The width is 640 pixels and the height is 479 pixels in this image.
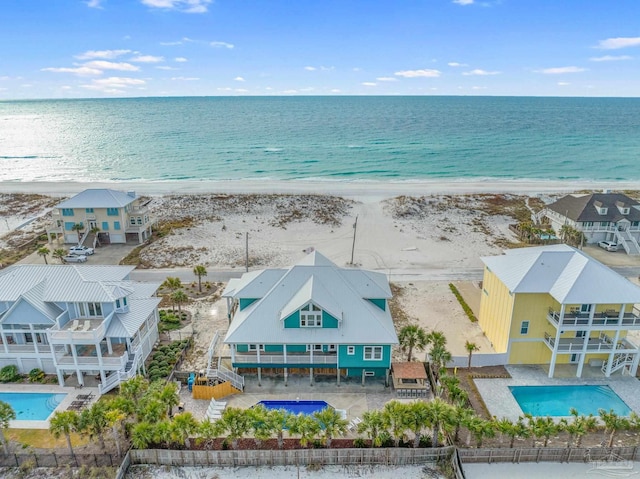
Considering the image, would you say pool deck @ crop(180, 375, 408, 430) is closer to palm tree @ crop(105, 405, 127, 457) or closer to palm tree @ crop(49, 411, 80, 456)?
palm tree @ crop(105, 405, 127, 457)

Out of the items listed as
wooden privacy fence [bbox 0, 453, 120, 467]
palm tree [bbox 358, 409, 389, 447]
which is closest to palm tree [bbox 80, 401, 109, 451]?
wooden privacy fence [bbox 0, 453, 120, 467]

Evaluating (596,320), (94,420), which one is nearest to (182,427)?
(94,420)

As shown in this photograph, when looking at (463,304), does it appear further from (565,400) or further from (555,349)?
(565,400)

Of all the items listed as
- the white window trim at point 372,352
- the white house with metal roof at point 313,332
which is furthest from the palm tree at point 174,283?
the white window trim at point 372,352

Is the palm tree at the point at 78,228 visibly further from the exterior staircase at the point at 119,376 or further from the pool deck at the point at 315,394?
the pool deck at the point at 315,394

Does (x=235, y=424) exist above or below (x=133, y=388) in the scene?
below

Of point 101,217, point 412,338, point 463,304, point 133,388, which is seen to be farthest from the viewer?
point 101,217
